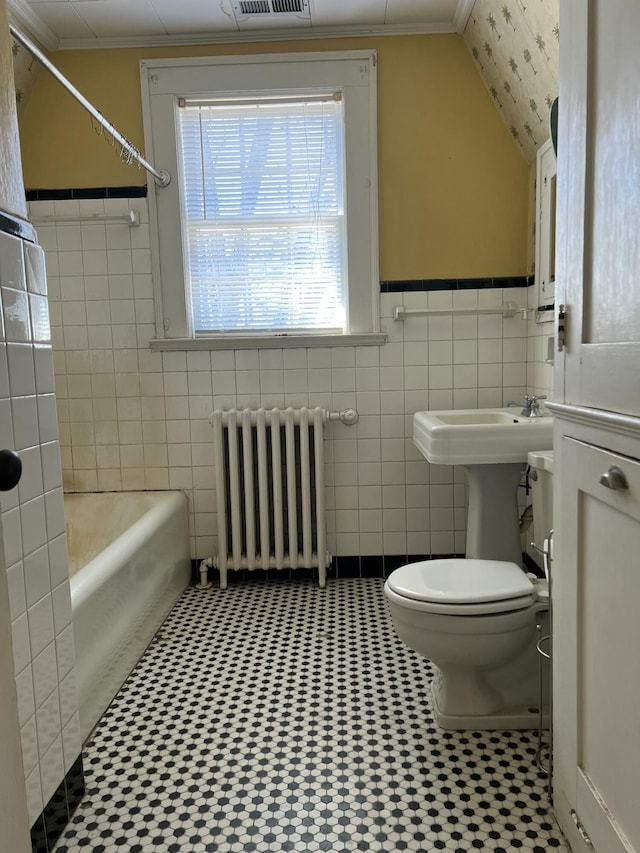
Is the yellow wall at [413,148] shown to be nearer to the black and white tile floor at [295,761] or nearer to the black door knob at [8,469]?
the black and white tile floor at [295,761]

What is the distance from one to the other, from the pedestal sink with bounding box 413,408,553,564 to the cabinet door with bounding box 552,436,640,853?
2.61ft

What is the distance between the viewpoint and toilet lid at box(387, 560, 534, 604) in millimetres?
1575

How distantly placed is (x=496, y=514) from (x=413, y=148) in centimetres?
164

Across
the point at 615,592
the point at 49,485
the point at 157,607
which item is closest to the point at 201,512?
the point at 157,607

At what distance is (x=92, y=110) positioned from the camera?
207 centimetres

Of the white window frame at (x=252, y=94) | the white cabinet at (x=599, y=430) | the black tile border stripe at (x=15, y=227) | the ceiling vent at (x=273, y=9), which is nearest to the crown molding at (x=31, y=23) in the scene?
the white window frame at (x=252, y=94)

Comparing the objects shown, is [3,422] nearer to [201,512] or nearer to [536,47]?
[201,512]

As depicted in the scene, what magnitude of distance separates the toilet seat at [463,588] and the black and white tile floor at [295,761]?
409 millimetres

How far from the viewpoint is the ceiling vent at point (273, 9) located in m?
2.38

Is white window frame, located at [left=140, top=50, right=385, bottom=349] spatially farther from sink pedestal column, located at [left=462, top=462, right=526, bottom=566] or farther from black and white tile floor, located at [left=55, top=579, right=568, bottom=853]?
black and white tile floor, located at [left=55, top=579, right=568, bottom=853]

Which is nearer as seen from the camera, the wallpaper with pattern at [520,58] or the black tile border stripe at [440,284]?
the wallpaper with pattern at [520,58]

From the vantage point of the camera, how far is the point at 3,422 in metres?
1.14

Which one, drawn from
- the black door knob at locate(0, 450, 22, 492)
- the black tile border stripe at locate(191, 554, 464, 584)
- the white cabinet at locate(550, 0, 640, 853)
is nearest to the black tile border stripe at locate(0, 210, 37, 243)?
the black door knob at locate(0, 450, 22, 492)

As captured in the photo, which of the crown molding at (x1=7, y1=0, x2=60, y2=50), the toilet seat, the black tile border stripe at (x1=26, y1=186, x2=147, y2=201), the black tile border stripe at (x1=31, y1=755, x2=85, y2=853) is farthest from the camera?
the black tile border stripe at (x1=26, y1=186, x2=147, y2=201)
